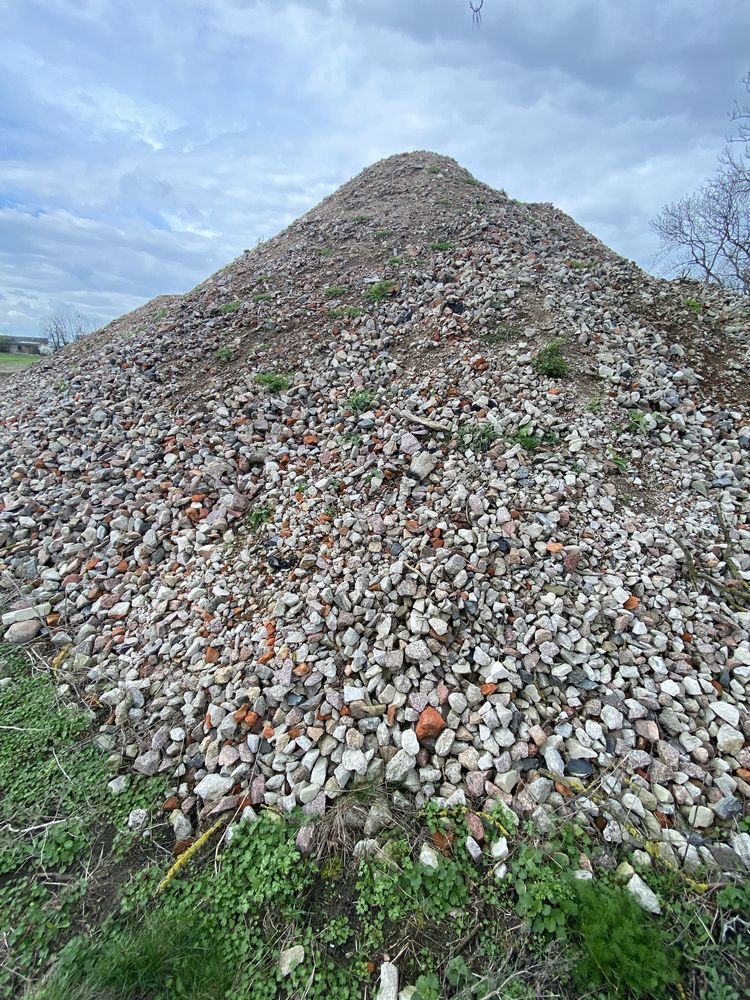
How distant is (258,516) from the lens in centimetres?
451

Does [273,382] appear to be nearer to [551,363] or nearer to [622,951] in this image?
[551,363]

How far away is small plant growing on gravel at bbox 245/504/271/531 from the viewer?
447 cm

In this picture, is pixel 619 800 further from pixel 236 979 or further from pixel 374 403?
pixel 374 403

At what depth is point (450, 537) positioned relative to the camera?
12.0 ft

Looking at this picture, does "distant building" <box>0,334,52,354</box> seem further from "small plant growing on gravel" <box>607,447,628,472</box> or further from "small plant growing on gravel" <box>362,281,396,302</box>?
"small plant growing on gravel" <box>607,447,628,472</box>

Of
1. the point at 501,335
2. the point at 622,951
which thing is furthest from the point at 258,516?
the point at 622,951

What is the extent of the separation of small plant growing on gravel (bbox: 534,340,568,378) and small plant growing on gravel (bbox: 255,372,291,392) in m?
3.01

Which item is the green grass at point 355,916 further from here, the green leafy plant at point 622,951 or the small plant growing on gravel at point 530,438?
the small plant growing on gravel at point 530,438

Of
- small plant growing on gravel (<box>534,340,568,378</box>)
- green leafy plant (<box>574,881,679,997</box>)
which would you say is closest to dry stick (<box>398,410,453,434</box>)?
small plant growing on gravel (<box>534,340,568,378</box>)

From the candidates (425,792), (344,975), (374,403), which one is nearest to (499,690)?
(425,792)

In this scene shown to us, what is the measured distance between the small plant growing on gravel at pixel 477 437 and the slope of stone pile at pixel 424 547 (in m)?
0.02

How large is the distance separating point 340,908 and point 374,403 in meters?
4.23

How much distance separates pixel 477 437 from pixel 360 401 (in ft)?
4.95

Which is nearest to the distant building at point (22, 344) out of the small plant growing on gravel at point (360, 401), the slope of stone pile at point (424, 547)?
the slope of stone pile at point (424, 547)
